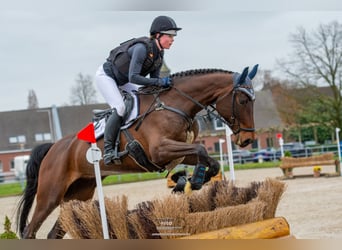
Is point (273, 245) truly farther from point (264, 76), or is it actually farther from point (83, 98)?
point (83, 98)

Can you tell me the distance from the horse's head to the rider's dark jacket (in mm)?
442

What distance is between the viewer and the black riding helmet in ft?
10.4

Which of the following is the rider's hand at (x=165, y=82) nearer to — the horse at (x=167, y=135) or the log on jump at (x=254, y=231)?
the horse at (x=167, y=135)

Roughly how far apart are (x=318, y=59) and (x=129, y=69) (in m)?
1.11

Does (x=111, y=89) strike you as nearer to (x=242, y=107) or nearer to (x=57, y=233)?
(x=242, y=107)

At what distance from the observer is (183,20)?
3.53 metres

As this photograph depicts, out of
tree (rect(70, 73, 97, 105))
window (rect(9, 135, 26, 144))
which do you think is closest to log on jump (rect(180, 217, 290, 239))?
tree (rect(70, 73, 97, 105))

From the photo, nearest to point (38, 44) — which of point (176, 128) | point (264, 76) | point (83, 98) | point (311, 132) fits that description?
point (83, 98)

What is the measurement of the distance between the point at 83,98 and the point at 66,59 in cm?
32

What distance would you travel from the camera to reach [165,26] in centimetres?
318

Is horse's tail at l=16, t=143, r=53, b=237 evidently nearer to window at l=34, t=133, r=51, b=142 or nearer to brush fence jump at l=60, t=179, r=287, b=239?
window at l=34, t=133, r=51, b=142

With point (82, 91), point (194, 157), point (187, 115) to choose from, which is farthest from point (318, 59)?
point (82, 91)

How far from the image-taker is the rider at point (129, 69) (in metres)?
3.18

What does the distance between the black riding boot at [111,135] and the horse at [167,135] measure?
0.20ft
